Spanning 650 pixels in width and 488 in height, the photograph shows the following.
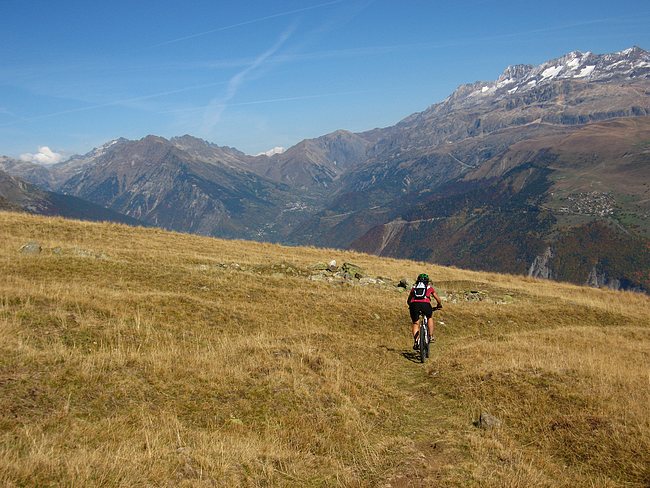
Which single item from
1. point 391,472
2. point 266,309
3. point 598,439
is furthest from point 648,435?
point 266,309

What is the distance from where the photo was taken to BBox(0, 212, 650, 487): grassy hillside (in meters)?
7.79

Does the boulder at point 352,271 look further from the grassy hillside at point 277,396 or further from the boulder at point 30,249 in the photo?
the boulder at point 30,249

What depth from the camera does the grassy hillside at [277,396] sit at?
7.79 metres

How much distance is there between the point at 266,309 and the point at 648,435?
15010mm

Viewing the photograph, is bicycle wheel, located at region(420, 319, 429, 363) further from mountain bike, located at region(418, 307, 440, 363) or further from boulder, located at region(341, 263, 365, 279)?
boulder, located at region(341, 263, 365, 279)

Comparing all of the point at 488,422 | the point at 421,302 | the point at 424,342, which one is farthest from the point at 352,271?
the point at 488,422

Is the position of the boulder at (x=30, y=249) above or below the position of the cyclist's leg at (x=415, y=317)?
above

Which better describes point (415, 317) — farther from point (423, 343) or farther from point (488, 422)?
point (488, 422)

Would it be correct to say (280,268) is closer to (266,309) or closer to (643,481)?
(266,309)

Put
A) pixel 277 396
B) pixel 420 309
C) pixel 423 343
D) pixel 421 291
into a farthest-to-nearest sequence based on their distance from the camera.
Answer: pixel 421 291 → pixel 420 309 → pixel 423 343 → pixel 277 396

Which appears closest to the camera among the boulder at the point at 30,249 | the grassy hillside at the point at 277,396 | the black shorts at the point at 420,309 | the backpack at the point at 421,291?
the grassy hillside at the point at 277,396

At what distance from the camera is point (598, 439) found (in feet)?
→ 31.2

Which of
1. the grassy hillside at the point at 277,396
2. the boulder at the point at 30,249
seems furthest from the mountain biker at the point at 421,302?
the boulder at the point at 30,249

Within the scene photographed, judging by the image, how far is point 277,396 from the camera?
11.0m
